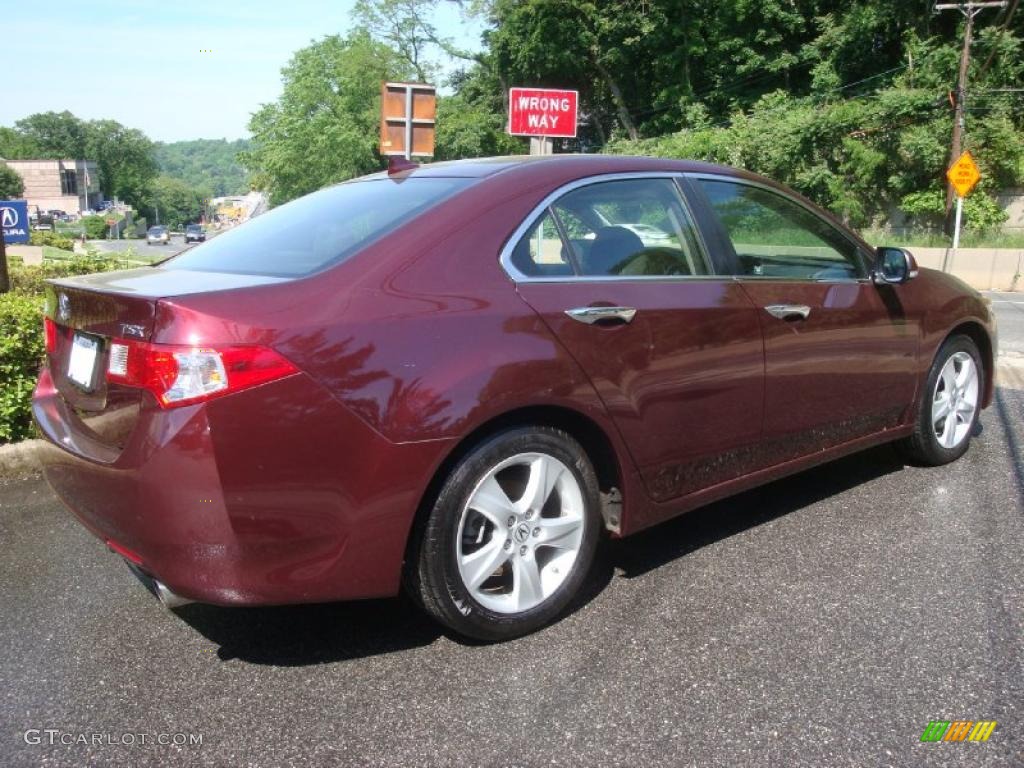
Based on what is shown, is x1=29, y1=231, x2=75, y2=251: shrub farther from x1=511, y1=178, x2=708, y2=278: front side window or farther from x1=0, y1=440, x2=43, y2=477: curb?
x1=511, y1=178, x2=708, y2=278: front side window

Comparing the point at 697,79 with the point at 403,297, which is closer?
the point at 403,297

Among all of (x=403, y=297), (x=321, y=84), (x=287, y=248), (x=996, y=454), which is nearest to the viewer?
(x=403, y=297)

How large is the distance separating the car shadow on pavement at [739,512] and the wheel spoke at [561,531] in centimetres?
55

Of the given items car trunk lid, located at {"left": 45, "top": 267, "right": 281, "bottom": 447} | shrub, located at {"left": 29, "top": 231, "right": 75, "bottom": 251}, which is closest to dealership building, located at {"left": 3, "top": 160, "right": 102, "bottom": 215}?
shrub, located at {"left": 29, "top": 231, "right": 75, "bottom": 251}

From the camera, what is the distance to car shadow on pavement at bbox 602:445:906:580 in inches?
143

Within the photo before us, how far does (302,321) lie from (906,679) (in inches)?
81.1

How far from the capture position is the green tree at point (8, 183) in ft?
310

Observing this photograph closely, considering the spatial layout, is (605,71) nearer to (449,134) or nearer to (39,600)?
(449,134)

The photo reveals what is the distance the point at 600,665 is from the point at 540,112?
876 cm

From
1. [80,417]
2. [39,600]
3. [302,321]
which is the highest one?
[302,321]

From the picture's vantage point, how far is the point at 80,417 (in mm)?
2719

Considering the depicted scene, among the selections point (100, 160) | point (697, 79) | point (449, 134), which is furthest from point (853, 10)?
point (100, 160)

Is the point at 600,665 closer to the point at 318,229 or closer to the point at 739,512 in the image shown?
the point at 739,512

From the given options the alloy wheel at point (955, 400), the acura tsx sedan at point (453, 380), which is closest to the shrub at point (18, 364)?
the acura tsx sedan at point (453, 380)
